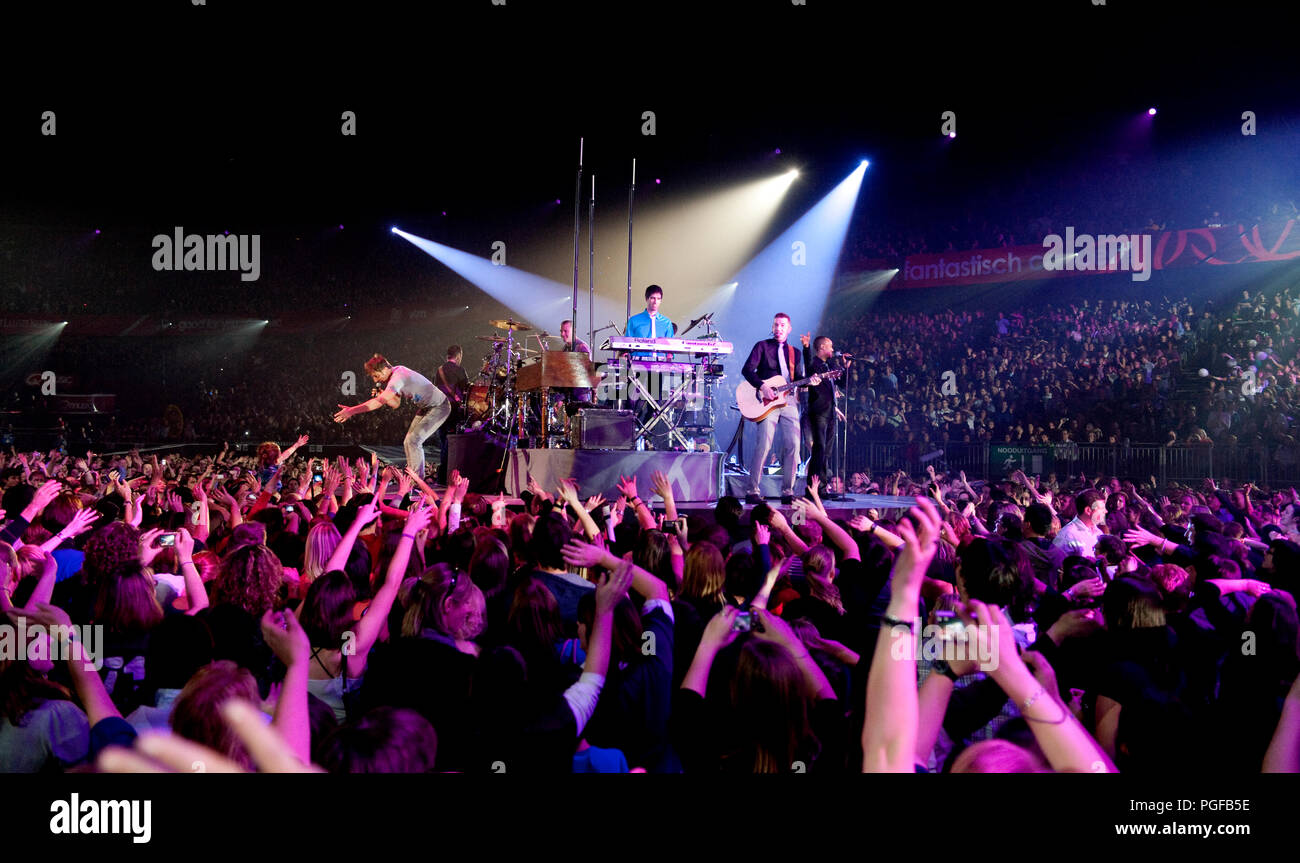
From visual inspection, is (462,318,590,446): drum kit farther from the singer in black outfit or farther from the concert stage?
the singer in black outfit

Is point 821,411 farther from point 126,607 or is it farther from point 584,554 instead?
point 126,607

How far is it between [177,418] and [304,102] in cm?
1458

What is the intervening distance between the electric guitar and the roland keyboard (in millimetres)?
699

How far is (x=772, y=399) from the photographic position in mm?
8344

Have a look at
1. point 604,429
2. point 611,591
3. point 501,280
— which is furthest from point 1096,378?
point 611,591

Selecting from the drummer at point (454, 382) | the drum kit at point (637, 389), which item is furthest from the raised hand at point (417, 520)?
the drummer at point (454, 382)

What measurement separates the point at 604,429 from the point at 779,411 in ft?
5.67

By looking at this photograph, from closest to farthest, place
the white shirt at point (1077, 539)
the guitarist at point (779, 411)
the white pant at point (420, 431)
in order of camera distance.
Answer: the white shirt at point (1077, 539), the guitarist at point (779, 411), the white pant at point (420, 431)

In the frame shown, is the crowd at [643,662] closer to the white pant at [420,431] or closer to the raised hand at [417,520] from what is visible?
the raised hand at [417,520]

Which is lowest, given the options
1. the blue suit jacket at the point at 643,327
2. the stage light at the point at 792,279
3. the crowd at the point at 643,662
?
the crowd at the point at 643,662

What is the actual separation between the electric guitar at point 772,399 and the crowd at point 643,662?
13.8 feet

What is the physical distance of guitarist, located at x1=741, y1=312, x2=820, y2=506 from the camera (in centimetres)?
846

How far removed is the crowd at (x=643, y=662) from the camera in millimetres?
1735
